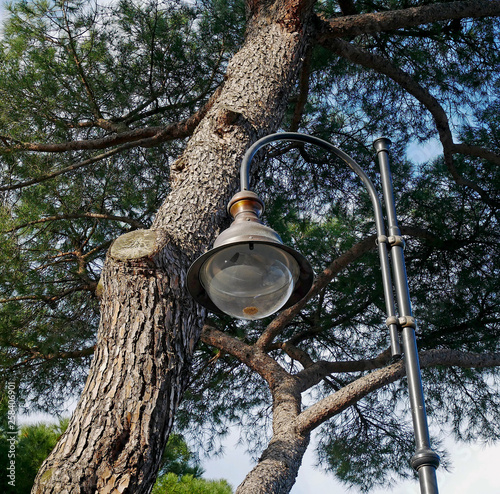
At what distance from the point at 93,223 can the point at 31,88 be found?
3.22 ft

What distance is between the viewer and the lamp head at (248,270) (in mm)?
1460

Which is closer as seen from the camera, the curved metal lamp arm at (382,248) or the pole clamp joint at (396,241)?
the curved metal lamp arm at (382,248)

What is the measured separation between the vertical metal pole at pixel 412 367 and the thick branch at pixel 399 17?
1.51 meters

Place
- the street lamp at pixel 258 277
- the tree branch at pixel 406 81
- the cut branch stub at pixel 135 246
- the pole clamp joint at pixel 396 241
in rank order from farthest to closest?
the tree branch at pixel 406 81
the cut branch stub at pixel 135 246
the pole clamp joint at pixel 396 241
the street lamp at pixel 258 277

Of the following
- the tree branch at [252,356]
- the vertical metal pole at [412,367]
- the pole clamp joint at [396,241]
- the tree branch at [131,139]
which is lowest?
the vertical metal pole at [412,367]

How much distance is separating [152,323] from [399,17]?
2.29 m

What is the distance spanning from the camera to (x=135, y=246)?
73.0 inches

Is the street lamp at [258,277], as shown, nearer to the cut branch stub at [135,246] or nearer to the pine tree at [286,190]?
the cut branch stub at [135,246]

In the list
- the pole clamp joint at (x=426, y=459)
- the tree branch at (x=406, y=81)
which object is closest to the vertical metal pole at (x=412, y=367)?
the pole clamp joint at (x=426, y=459)

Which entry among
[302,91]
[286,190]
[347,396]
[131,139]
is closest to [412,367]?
[347,396]

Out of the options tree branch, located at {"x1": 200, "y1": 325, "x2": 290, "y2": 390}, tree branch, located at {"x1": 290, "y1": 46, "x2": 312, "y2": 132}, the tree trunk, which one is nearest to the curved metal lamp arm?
the tree trunk

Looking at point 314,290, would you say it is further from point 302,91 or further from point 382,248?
point 382,248

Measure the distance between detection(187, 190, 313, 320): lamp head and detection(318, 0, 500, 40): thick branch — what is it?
1891 mm

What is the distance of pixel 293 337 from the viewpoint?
441cm
